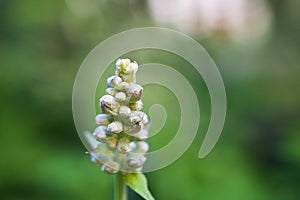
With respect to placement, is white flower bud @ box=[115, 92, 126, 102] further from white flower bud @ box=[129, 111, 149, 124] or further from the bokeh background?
the bokeh background

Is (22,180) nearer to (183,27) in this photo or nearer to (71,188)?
(71,188)

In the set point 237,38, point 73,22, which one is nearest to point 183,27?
point 237,38

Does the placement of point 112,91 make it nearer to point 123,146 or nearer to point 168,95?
point 123,146

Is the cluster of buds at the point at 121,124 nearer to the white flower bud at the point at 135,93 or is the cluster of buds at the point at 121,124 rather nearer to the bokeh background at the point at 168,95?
the white flower bud at the point at 135,93

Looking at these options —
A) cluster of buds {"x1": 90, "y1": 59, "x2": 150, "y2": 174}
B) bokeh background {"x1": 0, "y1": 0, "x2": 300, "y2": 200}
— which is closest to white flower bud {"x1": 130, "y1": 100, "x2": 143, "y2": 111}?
cluster of buds {"x1": 90, "y1": 59, "x2": 150, "y2": 174}

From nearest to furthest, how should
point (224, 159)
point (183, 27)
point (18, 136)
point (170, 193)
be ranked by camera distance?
point (170, 193) < point (224, 159) < point (18, 136) < point (183, 27)
